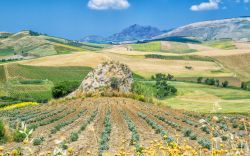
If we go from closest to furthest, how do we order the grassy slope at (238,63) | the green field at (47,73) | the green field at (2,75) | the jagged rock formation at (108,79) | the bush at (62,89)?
1. the jagged rock formation at (108,79)
2. the bush at (62,89)
3. the green field at (2,75)
4. the green field at (47,73)
5. the grassy slope at (238,63)

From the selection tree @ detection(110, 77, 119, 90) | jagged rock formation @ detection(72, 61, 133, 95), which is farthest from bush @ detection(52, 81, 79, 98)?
tree @ detection(110, 77, 119, 90)

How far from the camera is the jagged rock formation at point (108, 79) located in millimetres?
61125

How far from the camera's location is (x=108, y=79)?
62219 millimetres

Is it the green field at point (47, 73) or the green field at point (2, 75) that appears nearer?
the green field at point (2, 75)

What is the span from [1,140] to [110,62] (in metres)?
45.4

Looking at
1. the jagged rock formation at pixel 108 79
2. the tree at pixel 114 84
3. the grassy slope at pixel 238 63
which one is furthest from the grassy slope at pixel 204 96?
the grassy slope at pixel 238 63

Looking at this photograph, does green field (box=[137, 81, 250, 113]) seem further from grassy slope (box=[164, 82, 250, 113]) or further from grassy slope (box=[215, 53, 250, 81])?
grassy slope (box=[215, 53, 250, 81])

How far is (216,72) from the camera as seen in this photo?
489 ft

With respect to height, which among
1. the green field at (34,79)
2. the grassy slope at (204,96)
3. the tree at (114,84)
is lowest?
the grassy slope at (204,96)

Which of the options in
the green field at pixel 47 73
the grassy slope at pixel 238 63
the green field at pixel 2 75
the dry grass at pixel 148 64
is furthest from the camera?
the grassy slope at pixel 238 63

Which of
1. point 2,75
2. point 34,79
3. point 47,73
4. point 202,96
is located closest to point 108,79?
point 202,96

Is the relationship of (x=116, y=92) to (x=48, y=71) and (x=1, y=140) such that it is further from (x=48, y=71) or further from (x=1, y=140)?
(x=48, y=71)

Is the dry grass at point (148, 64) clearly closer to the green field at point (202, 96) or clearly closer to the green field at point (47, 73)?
the green field at point (47, 73)

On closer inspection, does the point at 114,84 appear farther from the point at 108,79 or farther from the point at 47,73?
the point at 47,73
